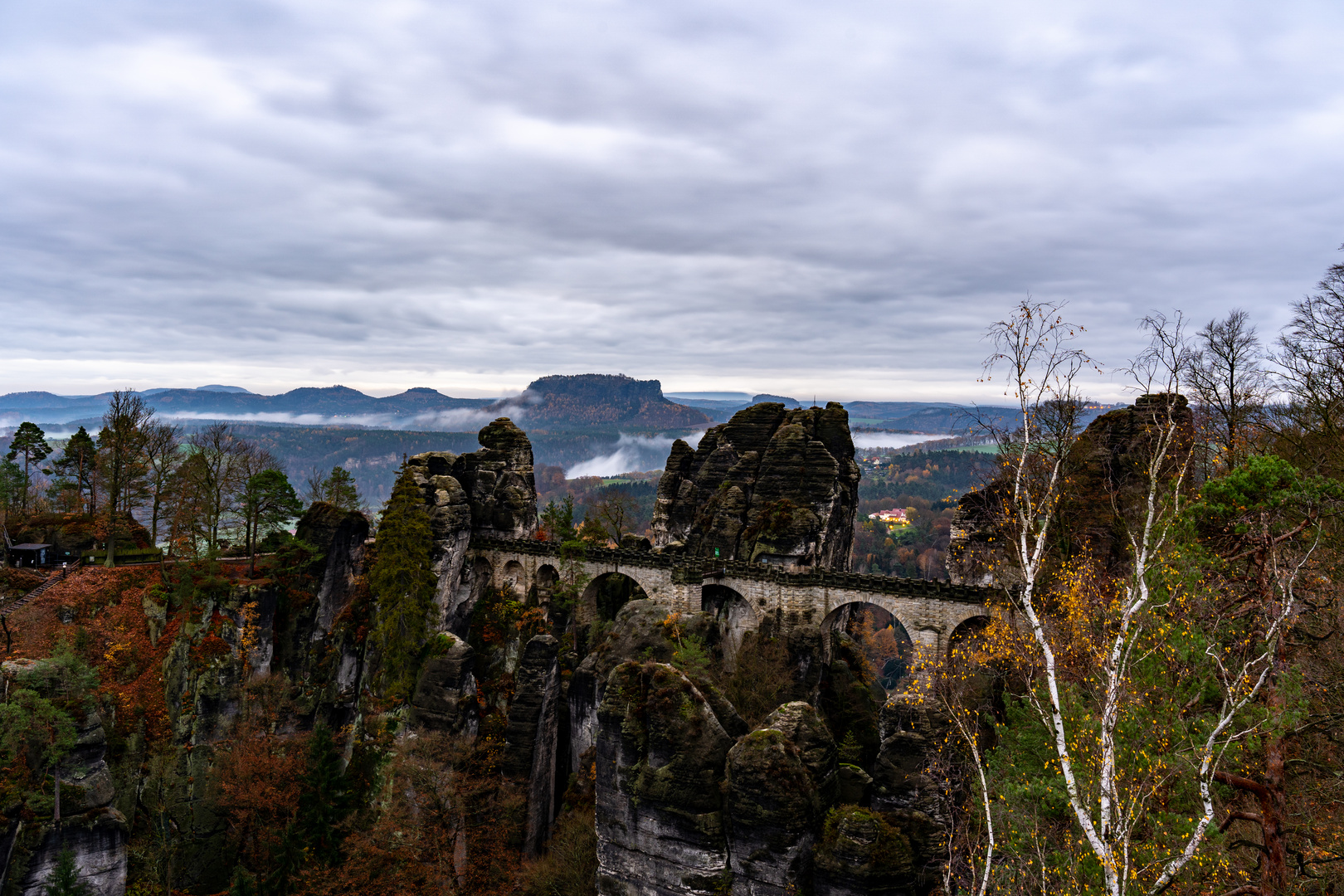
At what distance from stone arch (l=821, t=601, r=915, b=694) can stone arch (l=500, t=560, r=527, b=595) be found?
2270 cm

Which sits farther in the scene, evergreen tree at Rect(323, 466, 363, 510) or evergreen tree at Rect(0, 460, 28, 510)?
evergreen tree at Rect(323, 466, 363, 510)

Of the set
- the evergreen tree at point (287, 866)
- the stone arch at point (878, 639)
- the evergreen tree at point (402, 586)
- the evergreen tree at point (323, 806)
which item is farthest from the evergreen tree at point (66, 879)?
the stone arch at point (878, 639)

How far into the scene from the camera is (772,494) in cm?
4684

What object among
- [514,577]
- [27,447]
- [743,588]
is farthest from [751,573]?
[27,447]

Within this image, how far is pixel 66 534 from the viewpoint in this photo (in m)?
49.2

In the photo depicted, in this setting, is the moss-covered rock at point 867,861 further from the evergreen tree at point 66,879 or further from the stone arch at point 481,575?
the stone arch at point 481,575

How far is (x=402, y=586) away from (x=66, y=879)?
60.8ft

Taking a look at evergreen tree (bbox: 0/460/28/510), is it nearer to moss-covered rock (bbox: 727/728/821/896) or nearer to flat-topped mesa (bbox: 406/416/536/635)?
flat-topped mesa (bbox: 406/416/536/635)

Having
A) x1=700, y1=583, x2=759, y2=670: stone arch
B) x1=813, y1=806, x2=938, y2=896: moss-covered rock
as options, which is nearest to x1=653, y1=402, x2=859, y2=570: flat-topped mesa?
x1=700, y1=583, x2=759, y2=670: stone arch

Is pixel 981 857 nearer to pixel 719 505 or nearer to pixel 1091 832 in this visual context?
pixel 1091 832

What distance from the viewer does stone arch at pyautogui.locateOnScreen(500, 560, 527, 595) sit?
51125 millimetres

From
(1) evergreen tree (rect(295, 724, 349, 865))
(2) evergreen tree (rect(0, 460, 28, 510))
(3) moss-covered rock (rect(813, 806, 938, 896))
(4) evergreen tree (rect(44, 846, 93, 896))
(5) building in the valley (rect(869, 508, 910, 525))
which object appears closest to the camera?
(3) moss-covered rock (rect(813, 806, 938, 896))

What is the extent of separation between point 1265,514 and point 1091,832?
7.15 metres

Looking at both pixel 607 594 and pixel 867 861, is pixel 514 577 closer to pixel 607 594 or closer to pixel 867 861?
pixel 607 594
